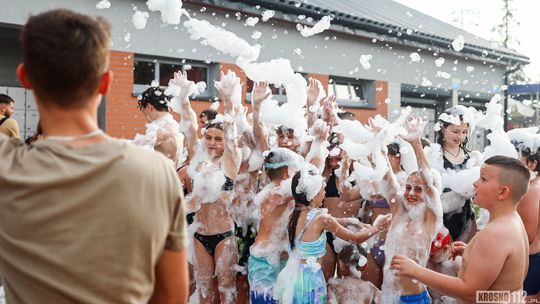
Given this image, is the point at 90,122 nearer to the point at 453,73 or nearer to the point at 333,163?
the point at 333,163

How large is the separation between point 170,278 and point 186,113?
13.0ft

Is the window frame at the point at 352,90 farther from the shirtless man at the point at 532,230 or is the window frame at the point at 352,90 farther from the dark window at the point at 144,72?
the shirtless man at the point at 532,230

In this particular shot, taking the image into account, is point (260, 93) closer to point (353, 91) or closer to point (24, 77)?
point (24, 77)

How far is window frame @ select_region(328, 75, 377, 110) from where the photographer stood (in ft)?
40.0

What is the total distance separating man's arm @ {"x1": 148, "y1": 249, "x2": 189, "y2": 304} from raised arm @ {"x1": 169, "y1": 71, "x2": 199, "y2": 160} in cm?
371

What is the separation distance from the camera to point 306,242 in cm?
390

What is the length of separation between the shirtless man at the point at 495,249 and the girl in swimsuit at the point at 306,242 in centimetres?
111

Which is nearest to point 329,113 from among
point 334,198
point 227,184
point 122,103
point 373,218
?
point 334,198

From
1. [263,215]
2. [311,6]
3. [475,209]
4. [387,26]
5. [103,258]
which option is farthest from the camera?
[387,26]

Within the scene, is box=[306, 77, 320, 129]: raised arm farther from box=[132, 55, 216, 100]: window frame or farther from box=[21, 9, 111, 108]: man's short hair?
box=[21, 9, 111, 108]: man's short hair

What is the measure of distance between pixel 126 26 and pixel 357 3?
7.79 meters

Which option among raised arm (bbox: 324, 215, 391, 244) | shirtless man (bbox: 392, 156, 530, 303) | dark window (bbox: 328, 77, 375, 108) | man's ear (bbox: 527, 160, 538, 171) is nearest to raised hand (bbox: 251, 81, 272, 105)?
raised arm (bbox: 324, 215, 391, 244)

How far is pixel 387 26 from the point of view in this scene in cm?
1246

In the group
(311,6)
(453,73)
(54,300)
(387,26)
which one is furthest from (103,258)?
(453,73)
